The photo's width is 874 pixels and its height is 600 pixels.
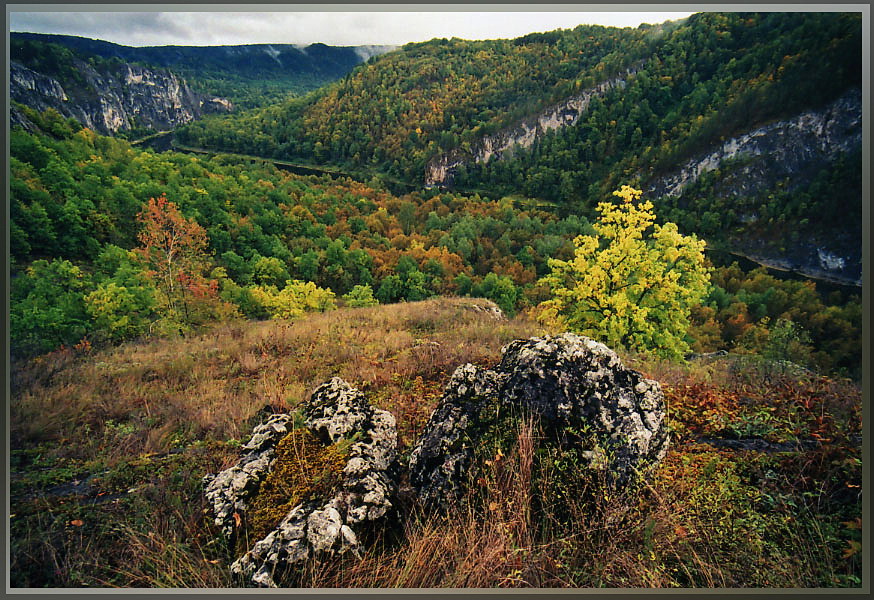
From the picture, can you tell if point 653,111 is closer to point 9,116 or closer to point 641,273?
point 641,273

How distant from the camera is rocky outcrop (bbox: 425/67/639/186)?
5.98m

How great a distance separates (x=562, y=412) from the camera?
8.07 ft

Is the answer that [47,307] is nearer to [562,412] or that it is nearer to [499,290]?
[562,412]

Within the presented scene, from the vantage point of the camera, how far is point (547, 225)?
5.10m

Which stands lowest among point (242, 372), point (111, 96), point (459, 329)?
point (459, 329)

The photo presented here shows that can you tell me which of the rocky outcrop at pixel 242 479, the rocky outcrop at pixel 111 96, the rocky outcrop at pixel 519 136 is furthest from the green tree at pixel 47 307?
the rocky outcrop at pixel 519 136

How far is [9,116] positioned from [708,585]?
595cm

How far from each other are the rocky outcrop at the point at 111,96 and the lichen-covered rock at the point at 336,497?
12.1ft

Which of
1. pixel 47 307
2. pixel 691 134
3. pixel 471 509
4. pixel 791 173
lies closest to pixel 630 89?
pixel 691 134

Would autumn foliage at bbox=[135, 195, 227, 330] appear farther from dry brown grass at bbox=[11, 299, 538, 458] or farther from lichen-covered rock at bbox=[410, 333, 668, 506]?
lichen-covered rock at bbox=[410, 333, 668, 506]

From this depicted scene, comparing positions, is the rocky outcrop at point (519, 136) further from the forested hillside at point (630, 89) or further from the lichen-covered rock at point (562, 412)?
the lichen-covered rock at point (562, 412)

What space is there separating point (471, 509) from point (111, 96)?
20.8 feet

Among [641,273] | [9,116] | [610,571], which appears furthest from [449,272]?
[9,116]

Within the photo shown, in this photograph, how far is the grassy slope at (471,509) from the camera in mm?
2189
